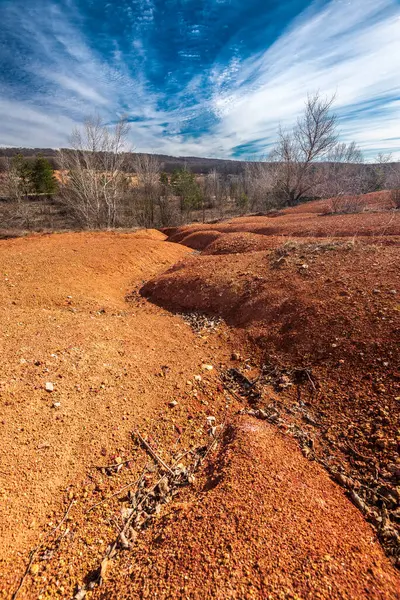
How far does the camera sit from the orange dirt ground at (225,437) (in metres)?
1.36

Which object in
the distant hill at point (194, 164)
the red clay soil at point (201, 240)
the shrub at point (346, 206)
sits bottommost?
the red clay soil at point (201, 240)

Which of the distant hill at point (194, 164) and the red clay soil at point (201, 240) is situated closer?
the red clay soil at point (201, 240)

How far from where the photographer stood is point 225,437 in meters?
2.37

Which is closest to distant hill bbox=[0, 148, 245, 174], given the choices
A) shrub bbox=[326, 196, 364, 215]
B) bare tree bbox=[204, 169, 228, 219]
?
bare tree bbox=[204, 169, 228, 219]

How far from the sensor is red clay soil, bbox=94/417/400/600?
122cm

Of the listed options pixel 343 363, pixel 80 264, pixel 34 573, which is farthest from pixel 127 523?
pixel 80 264

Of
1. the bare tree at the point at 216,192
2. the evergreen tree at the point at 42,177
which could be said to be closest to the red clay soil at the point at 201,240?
the bare tree at the point at 216,192

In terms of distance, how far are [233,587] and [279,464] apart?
33.1 inches

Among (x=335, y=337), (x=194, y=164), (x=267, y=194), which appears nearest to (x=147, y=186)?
(x=267, y=194)

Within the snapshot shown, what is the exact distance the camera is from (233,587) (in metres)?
1.23

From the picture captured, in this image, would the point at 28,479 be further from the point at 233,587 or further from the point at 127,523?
the point at 233,587

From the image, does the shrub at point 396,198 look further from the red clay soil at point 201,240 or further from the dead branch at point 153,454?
the dead branch at point 153,454

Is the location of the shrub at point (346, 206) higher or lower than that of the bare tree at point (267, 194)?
lower

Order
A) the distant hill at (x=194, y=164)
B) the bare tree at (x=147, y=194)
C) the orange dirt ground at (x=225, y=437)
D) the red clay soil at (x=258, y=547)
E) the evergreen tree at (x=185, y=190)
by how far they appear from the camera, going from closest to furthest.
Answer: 1. the red clay soil at (x=258, y=547)
2. the orange dirt ground at (x=225, y=437)
3. the bare tree at (x=147, y=194)
4. the evergreen tree at (x=185, y=190)
5. the distant hill at (x=194, y=164)
